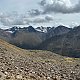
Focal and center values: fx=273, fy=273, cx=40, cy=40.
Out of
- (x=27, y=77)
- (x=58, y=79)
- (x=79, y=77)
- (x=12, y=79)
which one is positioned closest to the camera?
(x=12, y=79)

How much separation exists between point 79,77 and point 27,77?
843 cm

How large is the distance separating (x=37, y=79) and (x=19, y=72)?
8.19 feet

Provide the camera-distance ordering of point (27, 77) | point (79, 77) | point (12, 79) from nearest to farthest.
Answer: point (12, 79), point (27, 77), point (79, 77)

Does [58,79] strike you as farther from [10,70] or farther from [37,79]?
A: [10,70]

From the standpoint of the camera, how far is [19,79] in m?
28.8

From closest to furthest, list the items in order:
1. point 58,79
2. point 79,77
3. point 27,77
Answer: point 27,77, point 58,79, point 79,77

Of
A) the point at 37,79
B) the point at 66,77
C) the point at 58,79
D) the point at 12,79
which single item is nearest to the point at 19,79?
the point at 12,79

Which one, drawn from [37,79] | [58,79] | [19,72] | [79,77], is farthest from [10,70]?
[79,77]

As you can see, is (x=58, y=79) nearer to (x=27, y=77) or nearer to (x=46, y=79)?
(x=46, y=79)

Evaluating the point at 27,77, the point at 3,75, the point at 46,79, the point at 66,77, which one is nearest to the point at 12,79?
the point at 3,75

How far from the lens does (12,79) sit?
27.9 m

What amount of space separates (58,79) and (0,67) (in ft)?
23.6

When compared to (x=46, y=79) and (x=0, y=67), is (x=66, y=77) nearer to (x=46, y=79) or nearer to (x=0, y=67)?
(x=46, y=79)

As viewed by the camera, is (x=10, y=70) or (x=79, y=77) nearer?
(x=10, y=70)
